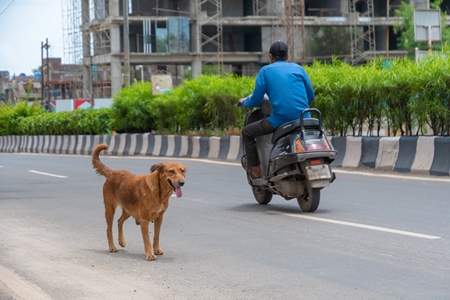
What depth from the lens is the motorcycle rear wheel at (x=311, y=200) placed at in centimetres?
1055

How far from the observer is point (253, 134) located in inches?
440

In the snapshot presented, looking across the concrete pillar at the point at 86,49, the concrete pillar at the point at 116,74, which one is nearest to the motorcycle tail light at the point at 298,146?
the concrete pillar at the point at 116,74

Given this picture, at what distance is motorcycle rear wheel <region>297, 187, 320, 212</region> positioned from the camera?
10.6 m

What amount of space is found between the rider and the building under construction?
176 feet

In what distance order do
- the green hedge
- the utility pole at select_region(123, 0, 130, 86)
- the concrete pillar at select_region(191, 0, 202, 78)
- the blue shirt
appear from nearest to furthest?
the blue shirt → the green hedge → the utility pole at select_region(123, 0, 130, 86) → the concrete pillar at select_region(191, 0, 202, 78)

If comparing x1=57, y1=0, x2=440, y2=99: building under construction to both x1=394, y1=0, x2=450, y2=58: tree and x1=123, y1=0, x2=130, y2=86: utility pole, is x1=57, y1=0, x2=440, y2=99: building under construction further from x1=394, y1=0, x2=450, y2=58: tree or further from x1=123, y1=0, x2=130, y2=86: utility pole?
x1=123, y1=0, x2=130, y2=86: utility pole

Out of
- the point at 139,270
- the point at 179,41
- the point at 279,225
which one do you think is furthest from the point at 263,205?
the point at 179,41

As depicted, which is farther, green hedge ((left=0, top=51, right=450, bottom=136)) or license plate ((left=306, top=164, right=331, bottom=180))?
green hedge ((left=0, top=51, right=450, bottom=136))

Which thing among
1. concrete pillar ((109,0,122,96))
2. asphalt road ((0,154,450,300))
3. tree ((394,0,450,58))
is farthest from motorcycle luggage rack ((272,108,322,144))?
concrete pillar ((109,0,122,96))

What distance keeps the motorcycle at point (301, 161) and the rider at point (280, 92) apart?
6.4 inches

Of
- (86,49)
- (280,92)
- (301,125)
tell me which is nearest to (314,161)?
(301,125)

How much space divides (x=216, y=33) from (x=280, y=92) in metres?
60.5

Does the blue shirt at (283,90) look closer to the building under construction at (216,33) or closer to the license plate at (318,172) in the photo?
the license plate at (318,172)

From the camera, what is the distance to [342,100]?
18.5 metres
